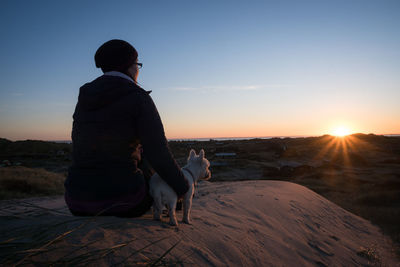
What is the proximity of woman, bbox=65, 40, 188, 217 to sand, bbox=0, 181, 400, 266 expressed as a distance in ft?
0.75

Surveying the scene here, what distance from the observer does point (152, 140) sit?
238 cm

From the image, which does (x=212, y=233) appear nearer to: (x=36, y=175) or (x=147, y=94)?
(x=147, y=94)

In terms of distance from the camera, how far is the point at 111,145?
2340 millimetres

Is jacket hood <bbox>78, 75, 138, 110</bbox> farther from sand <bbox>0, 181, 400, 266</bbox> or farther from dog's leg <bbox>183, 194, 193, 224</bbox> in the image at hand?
dog's leg <bbox>183, 194, 193, 224</bbox>

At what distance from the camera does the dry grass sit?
864 centimetres

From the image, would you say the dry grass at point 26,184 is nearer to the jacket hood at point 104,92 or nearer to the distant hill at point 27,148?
the jacket hood at point 104,92

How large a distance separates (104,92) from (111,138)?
46 centimetres

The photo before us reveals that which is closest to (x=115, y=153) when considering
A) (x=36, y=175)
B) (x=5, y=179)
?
(x=5, y=179)

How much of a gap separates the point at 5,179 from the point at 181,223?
9.70 meters

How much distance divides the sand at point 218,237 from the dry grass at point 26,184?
643 cm

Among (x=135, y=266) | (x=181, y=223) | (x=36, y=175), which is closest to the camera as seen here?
(x=135, y=266)

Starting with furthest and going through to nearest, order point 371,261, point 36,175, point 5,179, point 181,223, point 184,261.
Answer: point 36,175
point 5,179
point 371,261
point 181,223
point 184,261

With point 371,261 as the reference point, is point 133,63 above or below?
above

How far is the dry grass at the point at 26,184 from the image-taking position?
864 centimetres
